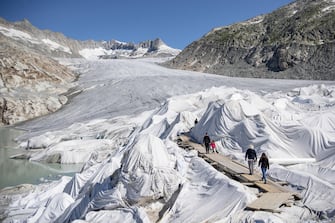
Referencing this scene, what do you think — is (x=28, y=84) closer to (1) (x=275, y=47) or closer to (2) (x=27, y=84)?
(2) (x=27, y=84)

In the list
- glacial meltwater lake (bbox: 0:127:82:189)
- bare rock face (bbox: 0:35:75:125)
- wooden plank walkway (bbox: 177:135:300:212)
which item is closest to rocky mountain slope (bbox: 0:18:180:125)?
bare rock face (bbox: 0:35:75:125)

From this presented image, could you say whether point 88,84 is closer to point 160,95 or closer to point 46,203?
point 160,95

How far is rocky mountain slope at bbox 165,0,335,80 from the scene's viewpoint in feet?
208

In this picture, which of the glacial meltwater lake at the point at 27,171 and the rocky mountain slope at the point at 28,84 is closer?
the glacial meltwater lake at the point at 27,171

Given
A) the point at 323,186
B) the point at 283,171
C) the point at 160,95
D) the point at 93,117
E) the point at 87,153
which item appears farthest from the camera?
the point at 160,95

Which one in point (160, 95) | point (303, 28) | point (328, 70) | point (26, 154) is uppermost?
point (303, 28)

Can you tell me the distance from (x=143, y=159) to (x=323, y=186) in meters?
5.95

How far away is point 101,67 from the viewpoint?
3329 inches

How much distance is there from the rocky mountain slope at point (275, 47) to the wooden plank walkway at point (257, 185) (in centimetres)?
4671

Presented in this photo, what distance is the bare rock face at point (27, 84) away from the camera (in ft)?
167

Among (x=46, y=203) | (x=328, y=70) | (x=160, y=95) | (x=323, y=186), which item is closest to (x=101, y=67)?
(x=160, y=95)

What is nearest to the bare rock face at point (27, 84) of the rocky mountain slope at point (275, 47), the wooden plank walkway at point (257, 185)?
the rocky mountain slope at point (275, 47)

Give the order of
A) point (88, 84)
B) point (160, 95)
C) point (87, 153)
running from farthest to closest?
point (88, 84)
point (160, 95)
point (87, 153)

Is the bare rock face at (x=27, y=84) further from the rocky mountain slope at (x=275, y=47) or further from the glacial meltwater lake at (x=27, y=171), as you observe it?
the rocky mountain slope at (x=275, y=47)
